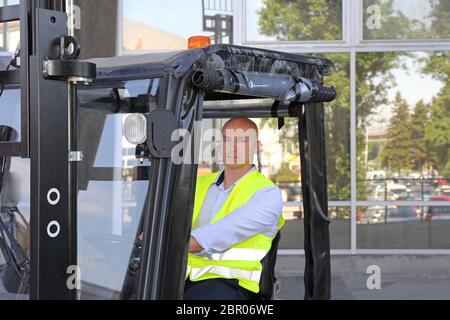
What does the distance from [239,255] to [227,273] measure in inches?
4.1

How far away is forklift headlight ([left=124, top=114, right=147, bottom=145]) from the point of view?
248cm

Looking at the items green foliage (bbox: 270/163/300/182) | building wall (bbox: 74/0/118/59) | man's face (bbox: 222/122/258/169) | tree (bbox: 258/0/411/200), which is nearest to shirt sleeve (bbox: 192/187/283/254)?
man's face (bbox: 222/122/258/169)

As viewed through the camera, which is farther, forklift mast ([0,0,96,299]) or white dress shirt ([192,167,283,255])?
white dress shirt ([192,167,283,255])

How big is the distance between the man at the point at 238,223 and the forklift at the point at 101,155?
0.42 m

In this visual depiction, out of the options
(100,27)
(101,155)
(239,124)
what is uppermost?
(100,27)

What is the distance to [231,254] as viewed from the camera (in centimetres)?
337

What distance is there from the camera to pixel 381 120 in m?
9.02

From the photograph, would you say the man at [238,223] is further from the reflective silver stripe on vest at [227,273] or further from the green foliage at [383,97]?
the green foliage at [383,97]

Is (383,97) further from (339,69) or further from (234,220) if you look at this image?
(234,220)

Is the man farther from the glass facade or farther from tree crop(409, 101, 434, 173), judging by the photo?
tree crop(409, 101, 434, 173)

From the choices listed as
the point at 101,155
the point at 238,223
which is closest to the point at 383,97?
the point at 238,223

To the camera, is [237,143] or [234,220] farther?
[237,143]

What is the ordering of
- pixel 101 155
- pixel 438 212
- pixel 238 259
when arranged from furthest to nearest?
pixel 438 212
pixel 238 259
pixel 101 155
